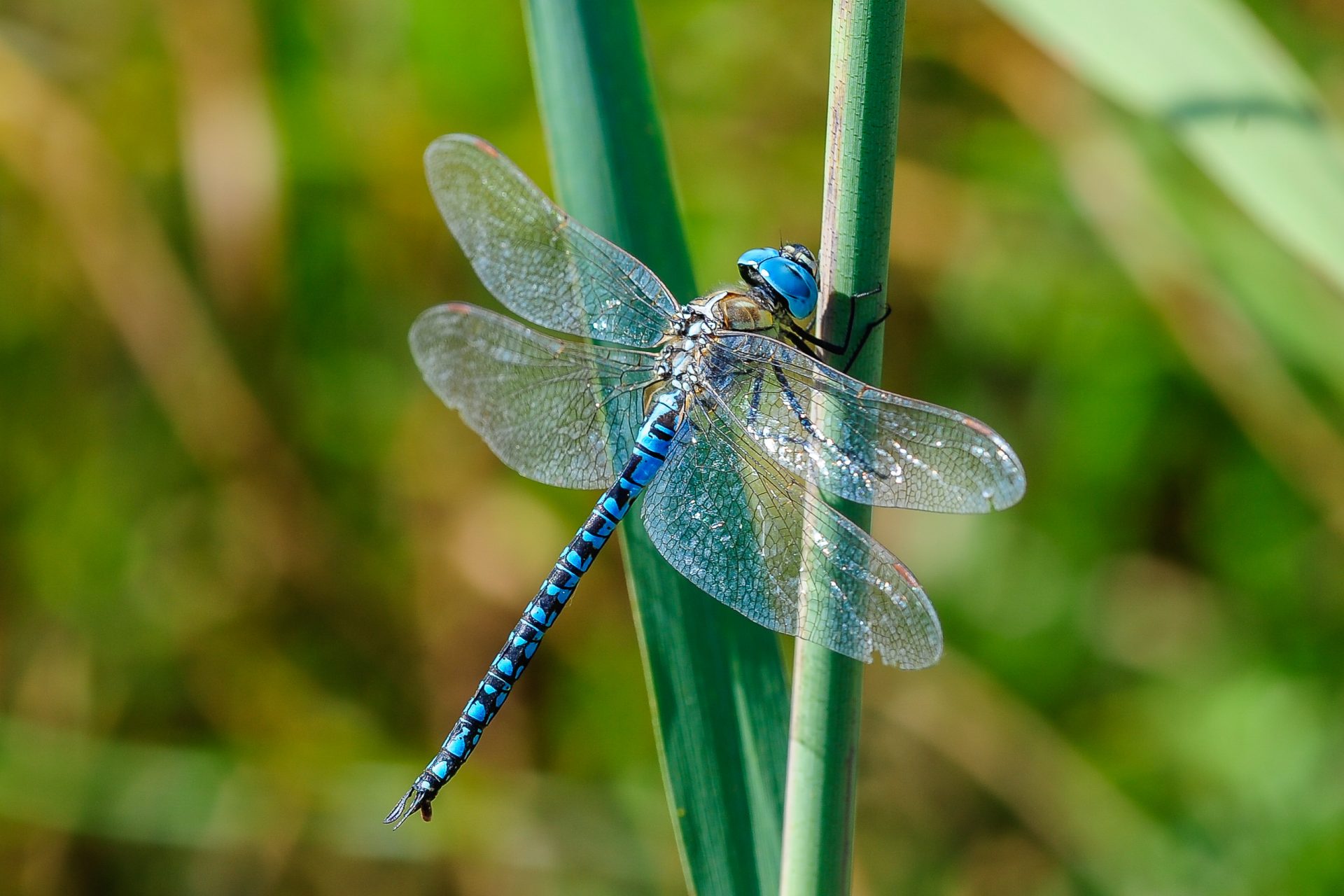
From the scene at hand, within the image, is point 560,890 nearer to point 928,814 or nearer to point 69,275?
point 928,814

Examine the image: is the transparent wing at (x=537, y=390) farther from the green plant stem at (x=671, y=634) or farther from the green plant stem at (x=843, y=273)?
the green plant stem at (x=843, y=273)

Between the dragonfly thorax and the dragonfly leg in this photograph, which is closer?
the dragonfly leg

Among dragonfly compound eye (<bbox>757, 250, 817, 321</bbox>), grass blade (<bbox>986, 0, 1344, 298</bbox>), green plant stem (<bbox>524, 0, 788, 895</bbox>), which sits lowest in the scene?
green plant stem (<bbox>524, 0, 788, 895</bbox>)

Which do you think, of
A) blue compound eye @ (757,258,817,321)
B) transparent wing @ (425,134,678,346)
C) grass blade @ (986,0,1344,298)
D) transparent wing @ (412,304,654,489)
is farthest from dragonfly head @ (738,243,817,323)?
grass blade @ (986,0,1344,298)

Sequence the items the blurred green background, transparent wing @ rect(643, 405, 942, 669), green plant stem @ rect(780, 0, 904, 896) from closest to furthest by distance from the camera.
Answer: green plant stem @ rect(780, 0, 904, 896) < transparent wing @ rect(643, 405, 942, 669) < the blurred green background

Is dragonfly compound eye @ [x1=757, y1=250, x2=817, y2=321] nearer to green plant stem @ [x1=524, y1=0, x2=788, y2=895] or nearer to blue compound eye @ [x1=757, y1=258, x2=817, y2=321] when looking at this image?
blue compound eye @ [x1=757, y1=258, x2=817, y2=321]

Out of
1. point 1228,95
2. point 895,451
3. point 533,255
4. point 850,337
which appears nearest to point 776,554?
point 895,451

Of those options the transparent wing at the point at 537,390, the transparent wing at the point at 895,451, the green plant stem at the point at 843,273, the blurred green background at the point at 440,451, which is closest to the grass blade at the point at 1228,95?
the transparent wing at the point at 895,451
